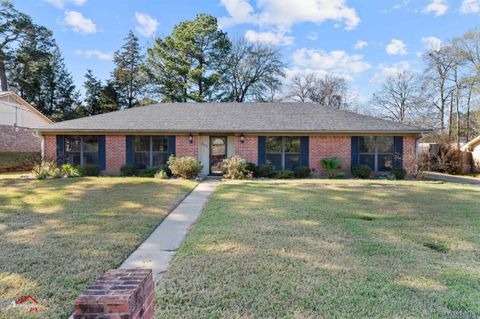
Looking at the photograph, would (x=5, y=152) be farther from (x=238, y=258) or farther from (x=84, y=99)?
(x=238, y=258)

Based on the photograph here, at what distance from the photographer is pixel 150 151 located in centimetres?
1424

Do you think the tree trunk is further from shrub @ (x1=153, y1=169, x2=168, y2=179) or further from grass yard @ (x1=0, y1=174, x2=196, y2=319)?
shrub @ (x1=153, y1=169, x2=168, y2=179)

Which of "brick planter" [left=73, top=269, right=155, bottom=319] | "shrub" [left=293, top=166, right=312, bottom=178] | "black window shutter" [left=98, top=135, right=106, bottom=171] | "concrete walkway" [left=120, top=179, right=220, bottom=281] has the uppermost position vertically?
"black window shutter" [left=98, top=135, right=106, bottom=171]

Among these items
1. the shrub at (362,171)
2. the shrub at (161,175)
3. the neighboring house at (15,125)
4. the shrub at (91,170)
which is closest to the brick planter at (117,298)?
the shrub at (161,175)

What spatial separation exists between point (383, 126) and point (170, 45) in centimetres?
2313

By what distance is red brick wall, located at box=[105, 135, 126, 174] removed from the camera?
14.0 metres

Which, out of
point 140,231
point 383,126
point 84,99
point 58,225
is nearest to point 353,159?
point 383,126

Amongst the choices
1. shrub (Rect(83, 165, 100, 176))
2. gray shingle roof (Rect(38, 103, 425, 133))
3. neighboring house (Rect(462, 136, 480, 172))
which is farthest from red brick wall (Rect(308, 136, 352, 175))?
shrub (Rect(83, 165, 100, 176))

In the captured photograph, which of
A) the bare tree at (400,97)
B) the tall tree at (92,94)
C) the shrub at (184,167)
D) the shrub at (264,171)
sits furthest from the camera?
the tall tree at (92,94)

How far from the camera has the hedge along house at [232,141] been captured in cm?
1359

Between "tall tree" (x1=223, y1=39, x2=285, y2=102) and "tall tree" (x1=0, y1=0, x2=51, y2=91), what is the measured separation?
20.4 m

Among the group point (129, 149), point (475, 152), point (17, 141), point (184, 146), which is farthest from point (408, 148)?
point (17, 141)

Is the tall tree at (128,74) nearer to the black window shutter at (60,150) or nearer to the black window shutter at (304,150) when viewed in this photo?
the black window shutter at (60,150)

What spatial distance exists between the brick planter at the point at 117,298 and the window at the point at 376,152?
44.0 feet
